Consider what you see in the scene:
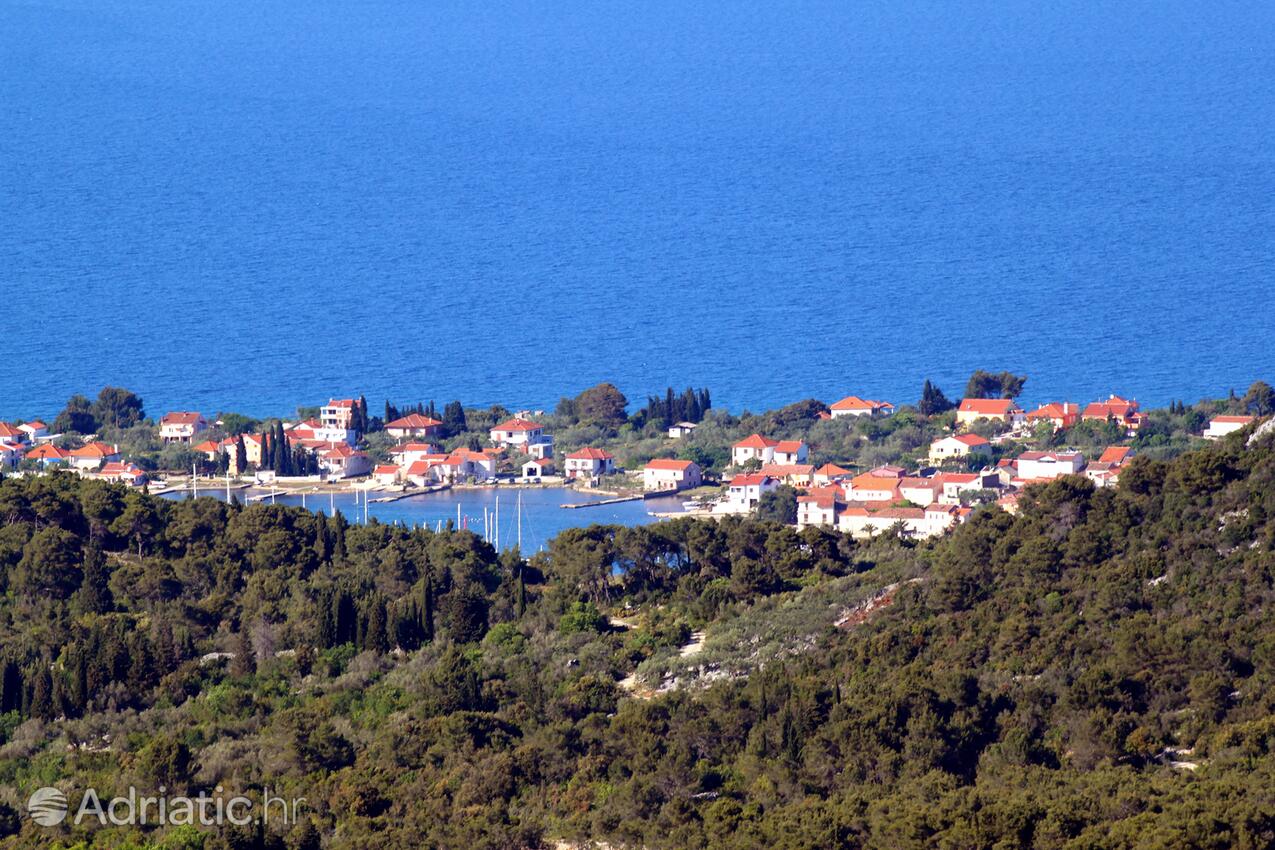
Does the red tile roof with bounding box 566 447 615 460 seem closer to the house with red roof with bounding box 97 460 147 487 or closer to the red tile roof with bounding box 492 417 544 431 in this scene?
the red tile roof with bounding box 492 417 544 431

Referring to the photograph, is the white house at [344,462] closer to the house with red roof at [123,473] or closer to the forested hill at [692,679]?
the house with red roof at [123,473]

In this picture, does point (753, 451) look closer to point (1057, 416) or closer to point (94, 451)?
point (1057, 416)

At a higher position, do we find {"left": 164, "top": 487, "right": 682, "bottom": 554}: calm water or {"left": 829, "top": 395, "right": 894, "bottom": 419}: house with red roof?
{"left": 829, "top": 395, "right": 894, "bottom": 419}: house with red roof

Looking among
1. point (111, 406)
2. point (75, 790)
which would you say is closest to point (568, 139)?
point (111, 406)

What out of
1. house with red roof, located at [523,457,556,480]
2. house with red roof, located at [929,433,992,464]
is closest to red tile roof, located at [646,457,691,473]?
house with red roof, located at [523,457,556,480]

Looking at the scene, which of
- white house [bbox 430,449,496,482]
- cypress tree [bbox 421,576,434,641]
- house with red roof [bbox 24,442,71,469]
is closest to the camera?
cypress tree [bbox 421,576,434,641]

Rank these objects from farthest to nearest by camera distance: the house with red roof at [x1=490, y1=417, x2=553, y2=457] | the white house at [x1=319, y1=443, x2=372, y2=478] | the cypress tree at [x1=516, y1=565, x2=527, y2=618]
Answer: the house with red roof at [x1=490, y1=417, x2=553, y2=457], the white house at [x1=319, y1=443, x2=372, y2=478], the cypress tree at [x1=516, y1=565, x2=527, y2=618]

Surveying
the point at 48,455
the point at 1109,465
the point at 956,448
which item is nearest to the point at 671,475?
the point at 956,448
